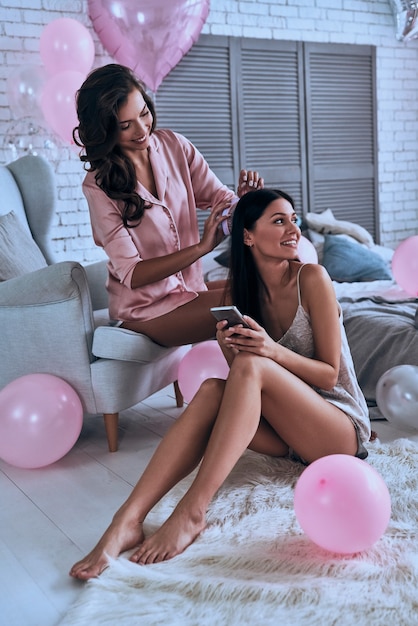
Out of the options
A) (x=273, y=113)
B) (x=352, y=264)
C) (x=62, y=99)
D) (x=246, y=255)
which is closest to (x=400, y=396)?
(x=246, y=255)

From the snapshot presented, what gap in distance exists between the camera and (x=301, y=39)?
496cm

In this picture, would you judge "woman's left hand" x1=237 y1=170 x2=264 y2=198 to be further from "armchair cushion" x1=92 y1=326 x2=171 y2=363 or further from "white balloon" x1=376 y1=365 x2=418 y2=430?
"white balloon" x1=376 y1=365 x2=418 y2=430

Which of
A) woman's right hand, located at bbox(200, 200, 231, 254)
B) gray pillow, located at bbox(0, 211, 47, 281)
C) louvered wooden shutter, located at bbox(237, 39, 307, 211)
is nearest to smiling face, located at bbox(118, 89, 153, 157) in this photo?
woman's right hand, located at bbox(200, 200, 231, 254)

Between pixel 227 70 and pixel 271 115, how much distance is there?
0.43 m

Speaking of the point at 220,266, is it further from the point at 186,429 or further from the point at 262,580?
the point at 262,580

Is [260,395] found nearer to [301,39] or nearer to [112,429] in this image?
[112,429]

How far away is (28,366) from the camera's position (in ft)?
8.32

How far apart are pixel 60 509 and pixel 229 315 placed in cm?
78

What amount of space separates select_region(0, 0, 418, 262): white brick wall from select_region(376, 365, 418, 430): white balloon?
2.37 m

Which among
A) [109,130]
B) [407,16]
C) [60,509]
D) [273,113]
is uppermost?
[407,16]

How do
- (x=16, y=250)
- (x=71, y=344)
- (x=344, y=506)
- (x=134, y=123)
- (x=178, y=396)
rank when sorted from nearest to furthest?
1. (x=344, y=506)
2. (x=134, y=123)
3. (x=71, y=344)
4. (x=16, y=250)
5. (x=178, y=396)

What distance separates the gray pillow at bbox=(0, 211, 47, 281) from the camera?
283 centimetres

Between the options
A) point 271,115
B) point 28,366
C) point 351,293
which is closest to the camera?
point 28,366

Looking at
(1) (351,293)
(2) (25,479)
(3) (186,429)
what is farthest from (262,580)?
(1) (351,293)
